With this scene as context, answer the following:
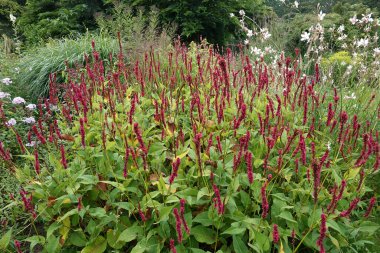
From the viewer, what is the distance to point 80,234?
6.67ft

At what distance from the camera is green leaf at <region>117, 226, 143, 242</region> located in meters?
1.87

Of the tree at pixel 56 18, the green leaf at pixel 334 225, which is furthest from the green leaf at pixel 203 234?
the tree at pixel 56 18

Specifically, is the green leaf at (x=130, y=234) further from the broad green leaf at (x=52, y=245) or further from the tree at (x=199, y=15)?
the tree at (x=199, y=15)

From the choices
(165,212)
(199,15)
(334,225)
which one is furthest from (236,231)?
(199,15)

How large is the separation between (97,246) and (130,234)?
0.23m

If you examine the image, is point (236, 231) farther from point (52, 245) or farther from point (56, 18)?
point (56, 18)

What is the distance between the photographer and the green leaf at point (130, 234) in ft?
6.14

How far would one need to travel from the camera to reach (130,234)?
1.89 metres

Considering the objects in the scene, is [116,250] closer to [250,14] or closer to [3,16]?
[250,14]

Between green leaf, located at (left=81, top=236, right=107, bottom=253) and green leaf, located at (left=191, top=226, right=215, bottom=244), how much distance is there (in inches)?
19.0

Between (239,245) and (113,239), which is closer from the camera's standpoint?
(239,245)

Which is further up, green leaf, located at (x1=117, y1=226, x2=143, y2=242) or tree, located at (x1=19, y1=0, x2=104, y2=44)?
tree, located at (x1=19, y1=0, x2=104, y2=44)

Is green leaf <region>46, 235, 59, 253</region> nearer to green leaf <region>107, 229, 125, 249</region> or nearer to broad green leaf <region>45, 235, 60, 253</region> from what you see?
broad green leaf <region>45, 235, 60, 253</region>

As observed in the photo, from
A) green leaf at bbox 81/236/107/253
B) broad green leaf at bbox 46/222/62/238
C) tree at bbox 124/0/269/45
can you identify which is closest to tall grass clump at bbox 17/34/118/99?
tree at bbox 124/0/269/45
